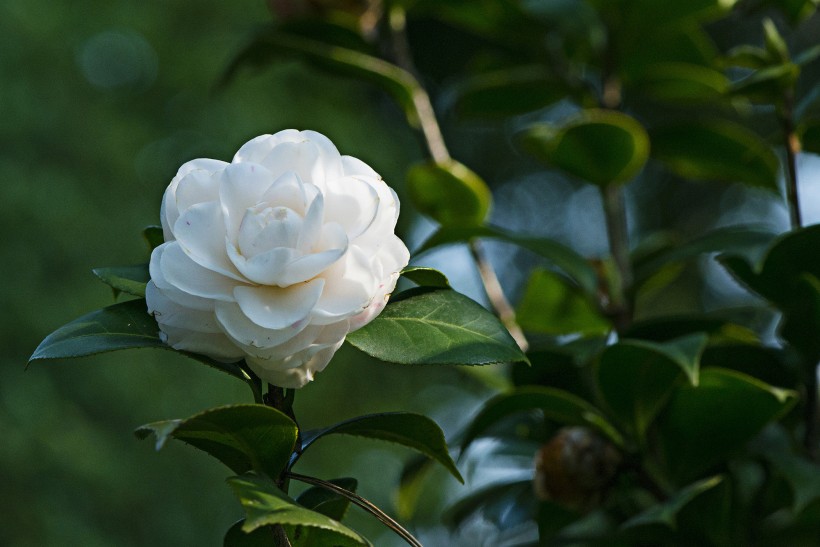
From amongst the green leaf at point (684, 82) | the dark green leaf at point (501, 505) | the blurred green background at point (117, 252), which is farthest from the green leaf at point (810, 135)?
the blurred green background at point (117, 252)

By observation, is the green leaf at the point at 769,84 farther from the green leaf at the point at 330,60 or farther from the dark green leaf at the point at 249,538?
the dark green leaf at the point at 249,538

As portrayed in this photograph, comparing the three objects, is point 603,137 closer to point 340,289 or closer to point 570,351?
point 570,351

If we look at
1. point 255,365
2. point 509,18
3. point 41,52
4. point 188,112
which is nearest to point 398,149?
point 188,112

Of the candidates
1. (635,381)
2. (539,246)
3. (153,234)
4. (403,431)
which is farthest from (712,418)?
(153,234)

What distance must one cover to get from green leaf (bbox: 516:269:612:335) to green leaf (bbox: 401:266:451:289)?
36cm

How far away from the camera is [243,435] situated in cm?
43

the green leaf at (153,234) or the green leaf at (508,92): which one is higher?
the green leaf at (153,234)

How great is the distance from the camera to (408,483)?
0.87 m

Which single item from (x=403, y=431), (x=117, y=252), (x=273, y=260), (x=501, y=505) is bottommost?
(x=117, y=252)

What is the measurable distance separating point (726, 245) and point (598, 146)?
16 centimetres

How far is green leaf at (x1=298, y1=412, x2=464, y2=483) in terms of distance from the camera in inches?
18.3

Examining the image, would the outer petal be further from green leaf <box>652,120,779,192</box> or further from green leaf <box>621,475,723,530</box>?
green leaf <box>652,120,779,192</box>

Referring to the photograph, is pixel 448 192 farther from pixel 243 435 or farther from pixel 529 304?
pixel 243 435

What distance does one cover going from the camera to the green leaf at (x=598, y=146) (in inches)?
32.3
